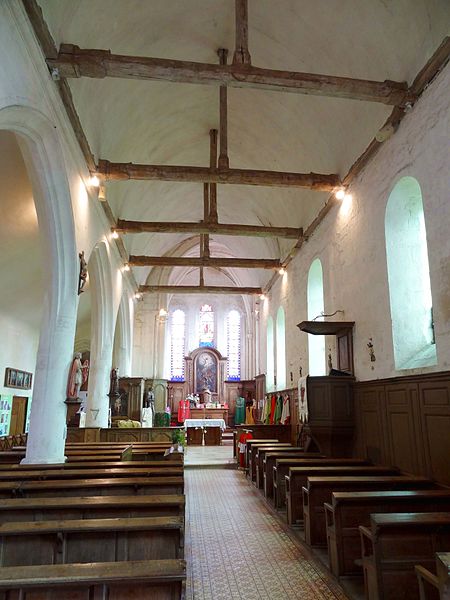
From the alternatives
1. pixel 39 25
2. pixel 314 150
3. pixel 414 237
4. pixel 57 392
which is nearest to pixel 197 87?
pixel 314 150

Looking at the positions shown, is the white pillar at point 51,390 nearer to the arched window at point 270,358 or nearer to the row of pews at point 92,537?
the row of pews at point 92,537

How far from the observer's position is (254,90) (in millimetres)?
10141

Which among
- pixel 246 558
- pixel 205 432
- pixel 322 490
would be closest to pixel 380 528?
pixel 322 490

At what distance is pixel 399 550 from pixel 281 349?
1207cm

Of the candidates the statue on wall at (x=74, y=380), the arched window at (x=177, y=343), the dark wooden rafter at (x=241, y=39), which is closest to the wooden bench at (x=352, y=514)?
the statue on wall at (x=74, y=380)

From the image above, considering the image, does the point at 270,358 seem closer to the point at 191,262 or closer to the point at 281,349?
the point at 281,349

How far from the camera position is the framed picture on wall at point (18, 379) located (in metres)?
13.0

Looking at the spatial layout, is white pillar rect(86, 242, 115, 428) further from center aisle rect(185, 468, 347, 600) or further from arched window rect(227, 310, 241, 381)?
arched window rect(227, 310, 241, 381)

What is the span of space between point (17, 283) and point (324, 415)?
27.6 ft

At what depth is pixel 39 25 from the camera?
5.59 meters

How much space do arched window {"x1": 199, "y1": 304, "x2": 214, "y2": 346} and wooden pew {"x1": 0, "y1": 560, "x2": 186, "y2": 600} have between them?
2161 centimetres

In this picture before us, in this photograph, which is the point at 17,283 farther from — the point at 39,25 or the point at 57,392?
the point at 39,25

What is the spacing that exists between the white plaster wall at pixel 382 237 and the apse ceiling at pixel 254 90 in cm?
63

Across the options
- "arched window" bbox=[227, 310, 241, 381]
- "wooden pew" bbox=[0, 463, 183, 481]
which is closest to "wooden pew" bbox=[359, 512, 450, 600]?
"wooden pew" bbox=[0, 463, 183, 481]
